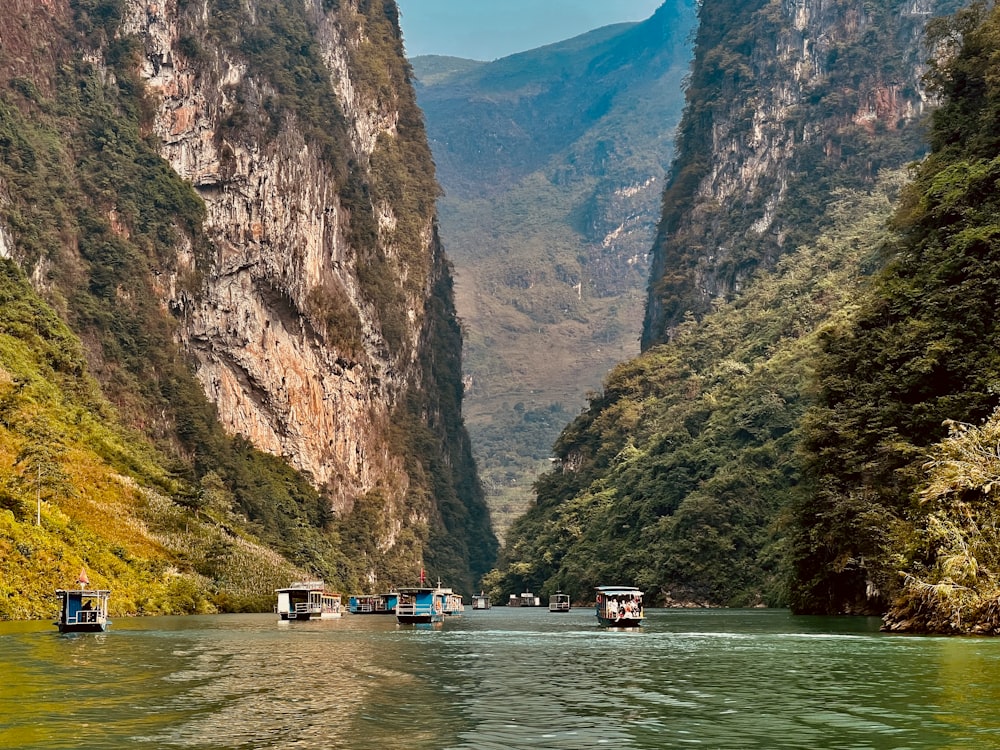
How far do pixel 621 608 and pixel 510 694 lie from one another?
52043mm

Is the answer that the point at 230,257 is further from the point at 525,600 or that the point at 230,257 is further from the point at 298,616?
the point at 298,616

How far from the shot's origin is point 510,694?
38.6 meters

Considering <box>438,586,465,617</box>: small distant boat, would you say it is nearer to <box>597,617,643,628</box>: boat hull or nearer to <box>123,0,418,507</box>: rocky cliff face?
<box>597,617,643,628</box>: boat hull

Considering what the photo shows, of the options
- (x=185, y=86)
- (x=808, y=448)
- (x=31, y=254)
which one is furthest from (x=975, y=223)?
(x=185, y=86)

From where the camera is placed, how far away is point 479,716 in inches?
1307

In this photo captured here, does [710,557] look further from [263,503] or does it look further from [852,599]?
[263,503]

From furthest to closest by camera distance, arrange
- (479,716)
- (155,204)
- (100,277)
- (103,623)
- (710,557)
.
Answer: (155,204) < (100,277) < (710,557) < (103,623) < (479,716)

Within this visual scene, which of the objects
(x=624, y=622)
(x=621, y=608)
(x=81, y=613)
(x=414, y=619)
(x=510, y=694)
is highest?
(x=621, y=608)

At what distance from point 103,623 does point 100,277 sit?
10185 cm

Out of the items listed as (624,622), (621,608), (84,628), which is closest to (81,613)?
(84,628)

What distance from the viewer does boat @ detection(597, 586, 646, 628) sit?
290ft

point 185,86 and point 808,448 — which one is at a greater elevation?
point 185,86

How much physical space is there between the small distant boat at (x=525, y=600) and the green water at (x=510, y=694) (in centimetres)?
10993

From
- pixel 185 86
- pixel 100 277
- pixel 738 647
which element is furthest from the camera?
pixel 185 86
